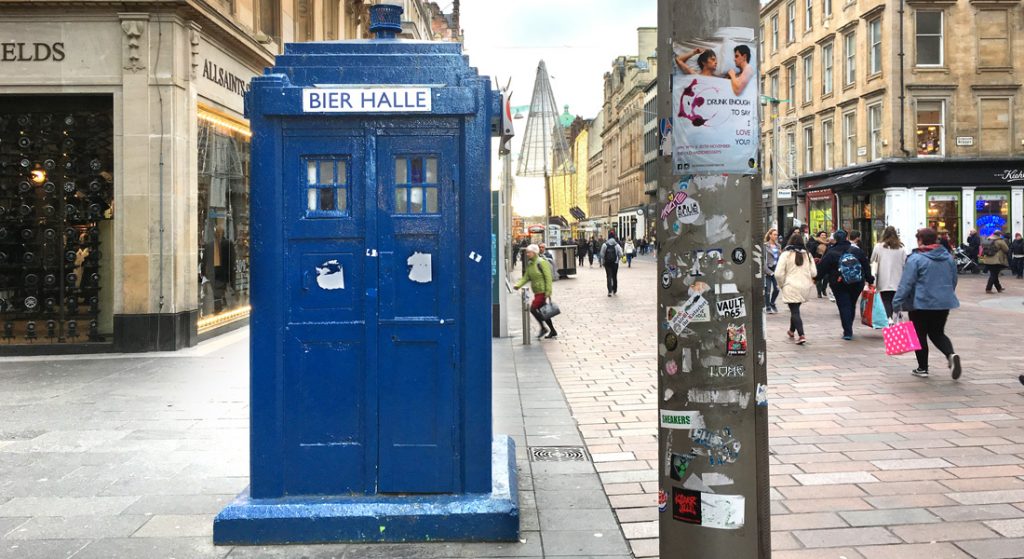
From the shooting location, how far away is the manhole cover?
6.16 m

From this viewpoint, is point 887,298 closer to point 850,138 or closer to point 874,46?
point 874,46

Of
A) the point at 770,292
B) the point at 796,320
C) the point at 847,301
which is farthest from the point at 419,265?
the point at 770,292

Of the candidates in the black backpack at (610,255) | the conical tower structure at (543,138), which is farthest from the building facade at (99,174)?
the conical tower structure at (543,138)

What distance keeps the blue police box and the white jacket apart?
9105 millimetres

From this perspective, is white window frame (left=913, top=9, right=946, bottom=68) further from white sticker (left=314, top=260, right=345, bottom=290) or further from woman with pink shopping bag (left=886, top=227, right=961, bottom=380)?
white sticker (left=314, top=260, right=345, bottom=290)

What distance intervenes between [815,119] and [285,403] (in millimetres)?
39926

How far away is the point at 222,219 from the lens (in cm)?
1491

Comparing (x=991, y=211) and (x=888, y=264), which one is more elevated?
(x=991, y=211)

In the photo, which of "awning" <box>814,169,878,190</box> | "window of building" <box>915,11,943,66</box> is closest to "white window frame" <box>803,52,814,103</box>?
"awning" <box>814,169,878,190</box>

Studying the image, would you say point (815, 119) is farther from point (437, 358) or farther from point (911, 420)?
point (437, 358)

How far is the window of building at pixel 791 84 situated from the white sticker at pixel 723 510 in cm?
4284

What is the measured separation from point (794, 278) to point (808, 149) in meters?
31.0

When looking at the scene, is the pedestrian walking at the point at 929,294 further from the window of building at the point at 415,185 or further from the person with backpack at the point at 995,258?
the person with backpack at the point at 995,258

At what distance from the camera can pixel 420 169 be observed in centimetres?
444
